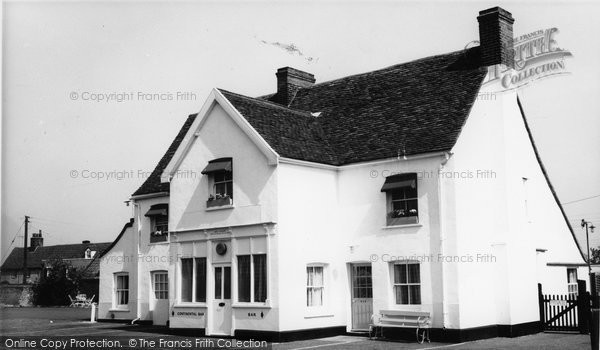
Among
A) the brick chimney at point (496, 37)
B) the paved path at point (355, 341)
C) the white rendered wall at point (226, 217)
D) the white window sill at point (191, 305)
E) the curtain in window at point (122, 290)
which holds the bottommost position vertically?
the paved path at point (355, 341)

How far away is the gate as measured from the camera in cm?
2241

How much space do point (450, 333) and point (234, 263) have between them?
7317mm

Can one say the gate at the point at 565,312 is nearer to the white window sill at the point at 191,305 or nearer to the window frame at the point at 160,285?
the white window sill at the point at 191,305

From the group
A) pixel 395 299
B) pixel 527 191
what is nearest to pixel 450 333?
pixel 395 299

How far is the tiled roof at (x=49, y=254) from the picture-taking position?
85669mm

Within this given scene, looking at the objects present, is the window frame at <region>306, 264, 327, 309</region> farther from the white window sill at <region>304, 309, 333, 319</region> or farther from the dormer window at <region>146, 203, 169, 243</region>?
the dormer window at <region>146, 203, 169, 243</region>

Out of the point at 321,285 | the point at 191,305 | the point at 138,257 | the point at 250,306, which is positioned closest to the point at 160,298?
the point at 138,257

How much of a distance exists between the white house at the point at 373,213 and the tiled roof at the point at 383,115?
0.07 metres

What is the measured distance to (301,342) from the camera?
70.9 ft

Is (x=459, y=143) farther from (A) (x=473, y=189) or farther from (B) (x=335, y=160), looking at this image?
(B) (x=335, y=160)

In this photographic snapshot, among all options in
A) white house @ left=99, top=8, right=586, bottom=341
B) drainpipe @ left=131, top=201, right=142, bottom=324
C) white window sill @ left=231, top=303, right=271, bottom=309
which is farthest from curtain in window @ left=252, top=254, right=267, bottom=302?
drainpipe @ left=131, top=201, right=142, bottom=324

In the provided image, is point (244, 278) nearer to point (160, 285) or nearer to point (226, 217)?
point (226, 217)

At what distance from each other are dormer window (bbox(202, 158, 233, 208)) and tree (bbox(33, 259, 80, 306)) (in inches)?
1349

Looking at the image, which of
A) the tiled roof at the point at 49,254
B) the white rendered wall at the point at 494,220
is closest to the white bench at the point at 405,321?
the white rendered wall at the point at 494,220
